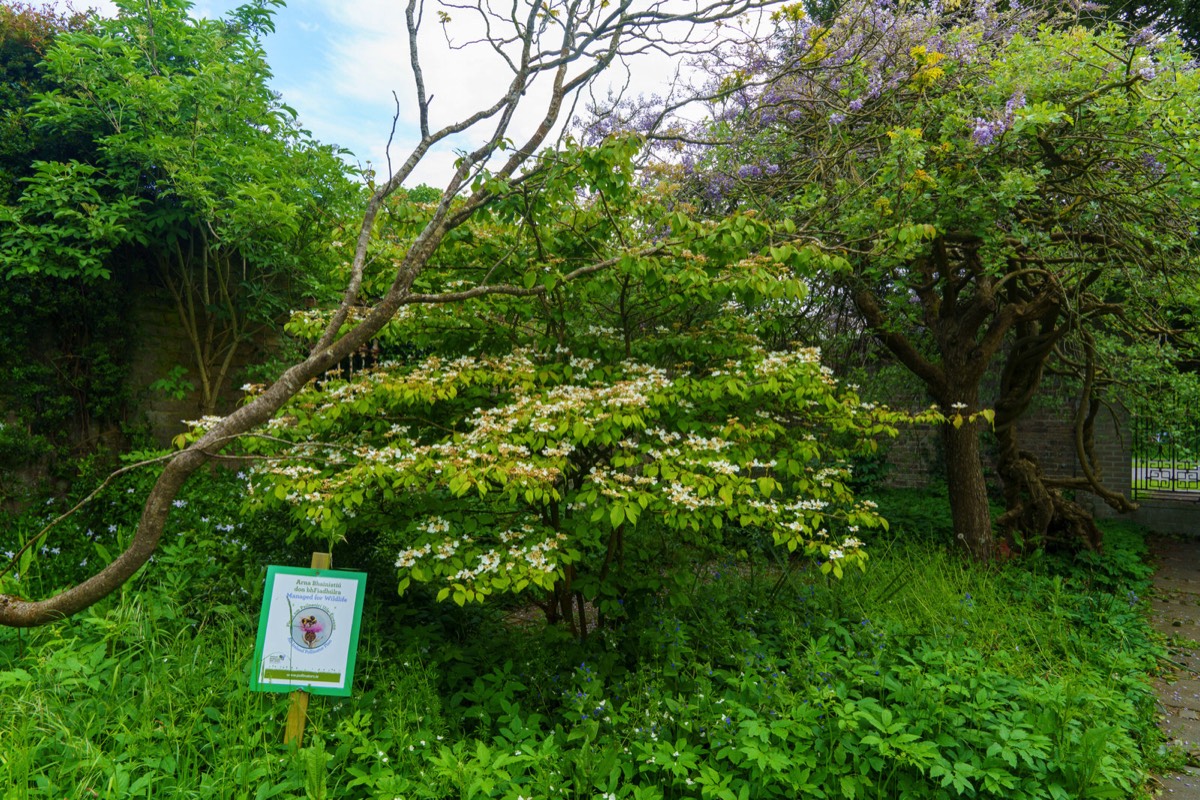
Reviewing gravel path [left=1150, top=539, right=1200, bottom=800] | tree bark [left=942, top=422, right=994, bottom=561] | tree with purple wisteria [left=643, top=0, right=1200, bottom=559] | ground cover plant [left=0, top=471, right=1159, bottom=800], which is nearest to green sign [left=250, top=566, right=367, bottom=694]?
ground cover plant [left=0, top=471, right=1159, bottom=800]

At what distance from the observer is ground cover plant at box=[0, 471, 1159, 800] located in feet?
7.98

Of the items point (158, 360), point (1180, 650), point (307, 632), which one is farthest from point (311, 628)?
point (1180, 650)

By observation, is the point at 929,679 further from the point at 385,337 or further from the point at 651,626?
the point at 385,337

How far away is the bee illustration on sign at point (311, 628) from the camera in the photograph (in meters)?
2.62

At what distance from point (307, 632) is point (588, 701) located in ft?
3.63

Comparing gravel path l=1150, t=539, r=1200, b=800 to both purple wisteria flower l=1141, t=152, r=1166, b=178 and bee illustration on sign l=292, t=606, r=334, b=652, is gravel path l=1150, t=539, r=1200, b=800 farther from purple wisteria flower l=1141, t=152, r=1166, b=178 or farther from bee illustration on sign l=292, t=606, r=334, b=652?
bee illustration on sign l=292, t=606, r=334, b=652

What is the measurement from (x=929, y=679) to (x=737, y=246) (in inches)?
80.6

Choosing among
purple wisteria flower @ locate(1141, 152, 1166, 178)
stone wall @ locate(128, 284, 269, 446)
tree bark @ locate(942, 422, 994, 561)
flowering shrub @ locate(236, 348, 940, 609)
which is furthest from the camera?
stone wall @ locate(128, 284, 269, 446)

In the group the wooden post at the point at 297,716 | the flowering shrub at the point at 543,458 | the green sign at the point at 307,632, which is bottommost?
the wooden post at the point at 297,716

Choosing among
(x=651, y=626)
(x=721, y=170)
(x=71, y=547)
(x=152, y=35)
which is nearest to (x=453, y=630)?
(x=651, y=626)

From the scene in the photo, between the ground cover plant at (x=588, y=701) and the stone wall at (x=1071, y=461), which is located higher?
the stone wall at (x=1071, y=461)

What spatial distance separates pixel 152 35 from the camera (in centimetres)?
568

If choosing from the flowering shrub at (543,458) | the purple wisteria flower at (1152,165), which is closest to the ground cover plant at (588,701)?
the flowering shrub at (543,458)

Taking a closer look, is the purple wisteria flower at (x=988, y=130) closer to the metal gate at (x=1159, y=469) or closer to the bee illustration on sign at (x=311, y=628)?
the bee illustration on sign at (x=311, y=628)
